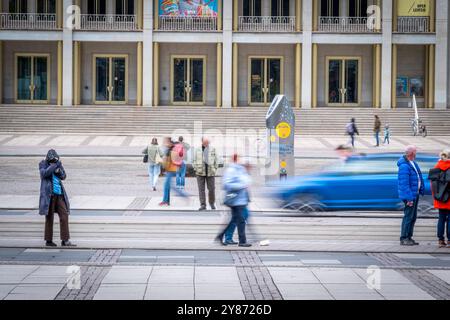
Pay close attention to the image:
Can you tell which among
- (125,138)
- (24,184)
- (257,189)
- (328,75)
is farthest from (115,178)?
(328,75)

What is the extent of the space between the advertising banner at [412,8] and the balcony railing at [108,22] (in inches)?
625

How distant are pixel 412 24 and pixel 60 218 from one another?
42571 millimetres

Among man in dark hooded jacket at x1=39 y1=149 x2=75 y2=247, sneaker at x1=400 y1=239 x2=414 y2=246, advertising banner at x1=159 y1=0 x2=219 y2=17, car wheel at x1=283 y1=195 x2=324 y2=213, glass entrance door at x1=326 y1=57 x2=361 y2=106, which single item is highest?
advertising banner at x1=159 y1=0 x2=219 y2=17

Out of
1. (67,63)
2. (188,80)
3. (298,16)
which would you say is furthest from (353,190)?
(188,80)

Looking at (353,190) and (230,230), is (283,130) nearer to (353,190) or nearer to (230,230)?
(353,190)

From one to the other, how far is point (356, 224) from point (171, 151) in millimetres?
6395

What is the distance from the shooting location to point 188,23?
54281 mm

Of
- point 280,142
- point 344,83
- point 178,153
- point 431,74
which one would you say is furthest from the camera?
point 344,83

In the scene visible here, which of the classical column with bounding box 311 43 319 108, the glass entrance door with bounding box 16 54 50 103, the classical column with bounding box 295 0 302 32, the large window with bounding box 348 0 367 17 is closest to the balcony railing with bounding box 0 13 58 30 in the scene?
the glass entrance door with bounding box 16 54 50 103

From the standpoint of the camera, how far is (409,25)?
54.2 metres

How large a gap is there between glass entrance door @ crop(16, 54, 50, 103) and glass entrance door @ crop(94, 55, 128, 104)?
3055mm

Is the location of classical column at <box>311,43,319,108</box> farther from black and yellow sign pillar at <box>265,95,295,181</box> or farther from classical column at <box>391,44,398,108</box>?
black and yellow sign pillar at <box>265,95,295,181</box>

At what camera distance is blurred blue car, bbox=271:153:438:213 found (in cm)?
1992
